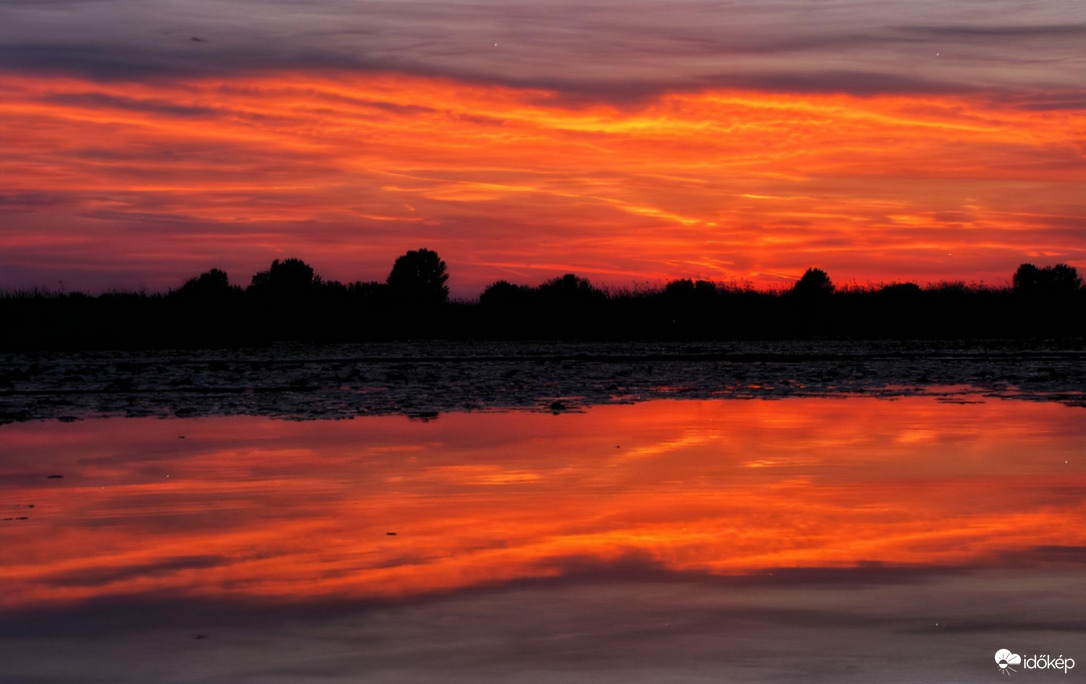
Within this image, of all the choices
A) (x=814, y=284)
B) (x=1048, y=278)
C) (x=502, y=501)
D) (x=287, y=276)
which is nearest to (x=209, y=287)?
(x=287, y=276)

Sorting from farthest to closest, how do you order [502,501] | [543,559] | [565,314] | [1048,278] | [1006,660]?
[1048,278] → [565,314] → [502,501] → [543,559] → [1006,660]

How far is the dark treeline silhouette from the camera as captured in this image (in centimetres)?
4769

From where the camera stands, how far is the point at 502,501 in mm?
8195

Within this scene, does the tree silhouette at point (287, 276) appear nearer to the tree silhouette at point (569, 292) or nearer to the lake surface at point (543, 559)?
the tree silhouette at point (569, 292)

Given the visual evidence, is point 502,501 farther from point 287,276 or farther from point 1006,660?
point 287,276

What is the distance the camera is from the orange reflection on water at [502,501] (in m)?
6.26

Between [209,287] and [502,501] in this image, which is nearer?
[502,501]

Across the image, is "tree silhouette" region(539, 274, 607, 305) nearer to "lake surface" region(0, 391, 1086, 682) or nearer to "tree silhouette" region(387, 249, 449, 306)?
"tree silhouette" region(387, 249, 449, 306)

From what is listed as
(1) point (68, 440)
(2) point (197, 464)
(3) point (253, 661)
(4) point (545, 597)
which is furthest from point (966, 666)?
(1) point (68, 440)

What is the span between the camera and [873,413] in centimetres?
1452

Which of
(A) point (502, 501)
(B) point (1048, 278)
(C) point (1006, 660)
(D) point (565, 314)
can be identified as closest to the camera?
(C) point (1006, 660)

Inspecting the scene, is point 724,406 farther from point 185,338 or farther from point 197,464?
point 185,338

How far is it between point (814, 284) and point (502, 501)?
58.8 metres

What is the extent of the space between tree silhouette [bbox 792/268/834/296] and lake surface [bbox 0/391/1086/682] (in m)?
48.3
